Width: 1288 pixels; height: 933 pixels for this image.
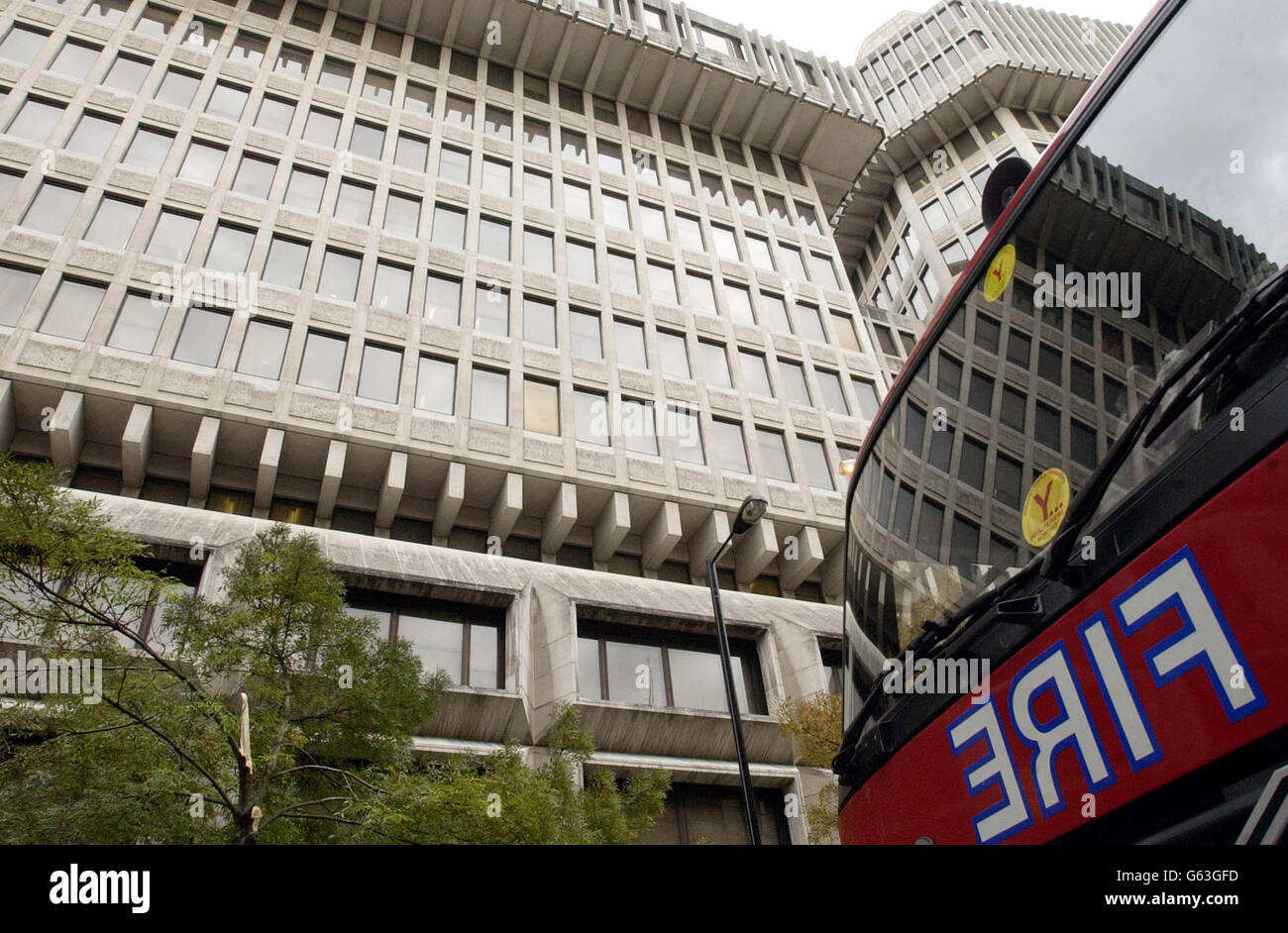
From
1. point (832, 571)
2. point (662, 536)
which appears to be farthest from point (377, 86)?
point (832, 571)

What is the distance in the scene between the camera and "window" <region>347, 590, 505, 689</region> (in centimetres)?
1639

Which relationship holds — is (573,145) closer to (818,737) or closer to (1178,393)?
(818,737)

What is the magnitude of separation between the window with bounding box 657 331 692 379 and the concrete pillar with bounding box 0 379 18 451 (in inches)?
587

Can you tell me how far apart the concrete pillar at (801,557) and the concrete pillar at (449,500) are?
27.6ft

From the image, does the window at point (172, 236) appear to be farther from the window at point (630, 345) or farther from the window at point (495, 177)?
the window at point (630, 345)

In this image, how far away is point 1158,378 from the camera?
9.68ft

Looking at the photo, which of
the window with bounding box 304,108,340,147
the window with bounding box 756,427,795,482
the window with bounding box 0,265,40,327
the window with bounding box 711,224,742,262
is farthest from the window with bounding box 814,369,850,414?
the window with bounding box 0,265,40,327

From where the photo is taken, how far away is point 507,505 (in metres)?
19.8

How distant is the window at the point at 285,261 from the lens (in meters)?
21.3

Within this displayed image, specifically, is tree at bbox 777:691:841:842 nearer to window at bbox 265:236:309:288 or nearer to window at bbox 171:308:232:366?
window at bbox 171:308:232:366

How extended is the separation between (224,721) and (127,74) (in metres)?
23.3

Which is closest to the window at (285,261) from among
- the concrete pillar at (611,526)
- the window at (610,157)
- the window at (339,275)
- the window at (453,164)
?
the window at (339,275)
